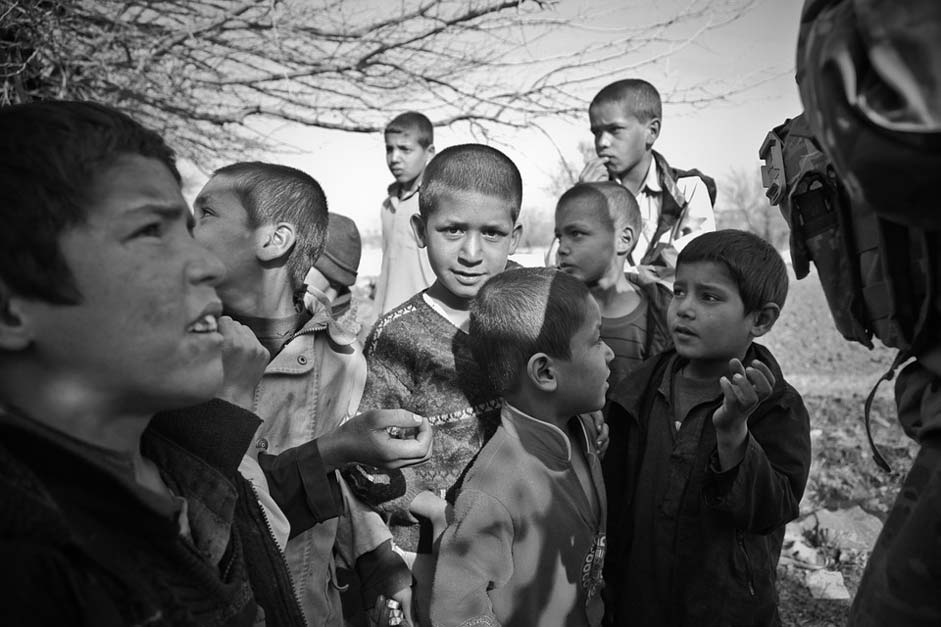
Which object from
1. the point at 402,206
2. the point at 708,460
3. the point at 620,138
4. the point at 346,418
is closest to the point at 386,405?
the point at 346,418

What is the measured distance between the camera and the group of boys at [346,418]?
3.56 feet

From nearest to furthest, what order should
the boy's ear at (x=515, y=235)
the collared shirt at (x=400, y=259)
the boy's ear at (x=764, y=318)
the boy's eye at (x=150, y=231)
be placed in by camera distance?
1. the boy's eye at (x=150, y=231)
2. the boy's ear at (x=764, y=318)
3. the boy's ear at (x=515, y=235)
4. the collared shirt at (x=400, y=259)

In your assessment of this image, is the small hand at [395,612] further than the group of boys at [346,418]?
Yes

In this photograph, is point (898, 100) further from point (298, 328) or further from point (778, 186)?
point (298, 328)

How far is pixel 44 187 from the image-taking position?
3.57ft

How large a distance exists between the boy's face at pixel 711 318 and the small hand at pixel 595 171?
2113 millimetres

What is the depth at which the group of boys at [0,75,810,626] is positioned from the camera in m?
1.08

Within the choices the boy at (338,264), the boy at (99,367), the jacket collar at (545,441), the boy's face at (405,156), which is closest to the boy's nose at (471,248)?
the jacket collar at (545,441)

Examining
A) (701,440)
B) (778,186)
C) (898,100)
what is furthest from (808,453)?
(898,100)

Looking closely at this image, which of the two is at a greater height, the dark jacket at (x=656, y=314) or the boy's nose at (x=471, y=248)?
the boy's nose at (x=471, y=248)

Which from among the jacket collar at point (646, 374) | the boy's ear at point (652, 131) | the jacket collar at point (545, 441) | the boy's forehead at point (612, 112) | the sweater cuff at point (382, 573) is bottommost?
the sweater cuff at point (382, 573)

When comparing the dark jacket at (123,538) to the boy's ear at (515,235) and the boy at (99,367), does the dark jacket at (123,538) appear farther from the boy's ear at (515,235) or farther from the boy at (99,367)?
the boy's ear at (515,235)

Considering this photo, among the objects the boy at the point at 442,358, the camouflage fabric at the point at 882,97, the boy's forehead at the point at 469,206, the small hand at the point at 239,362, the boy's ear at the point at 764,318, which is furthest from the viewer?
the boy's forehead at the point at 469,206

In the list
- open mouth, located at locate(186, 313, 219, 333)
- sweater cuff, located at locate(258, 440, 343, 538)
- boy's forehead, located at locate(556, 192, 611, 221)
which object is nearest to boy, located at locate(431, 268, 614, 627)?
sweater cuff, located at locate(258, 440, 343, 538)
